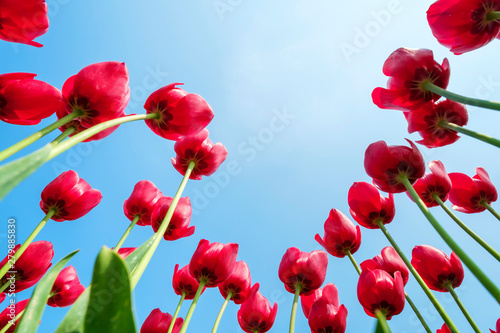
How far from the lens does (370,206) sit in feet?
4.27

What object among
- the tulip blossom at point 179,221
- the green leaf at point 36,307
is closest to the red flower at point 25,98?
the green leaf at point 36,307

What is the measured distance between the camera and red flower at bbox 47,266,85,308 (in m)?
1.30

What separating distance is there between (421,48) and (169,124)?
850 millimetres

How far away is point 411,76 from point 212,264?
958mm

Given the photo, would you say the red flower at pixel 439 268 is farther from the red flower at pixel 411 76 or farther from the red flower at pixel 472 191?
the red flower at pixel 411 76

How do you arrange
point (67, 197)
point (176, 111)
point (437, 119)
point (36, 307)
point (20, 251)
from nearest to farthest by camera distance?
point (36, 307), point (20, 251), point (176, 111), point (437, 119), point (67, 197)

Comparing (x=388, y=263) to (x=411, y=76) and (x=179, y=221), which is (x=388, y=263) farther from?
(x=179, y=221)

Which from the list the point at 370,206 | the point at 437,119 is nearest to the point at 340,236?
the point at 370,206

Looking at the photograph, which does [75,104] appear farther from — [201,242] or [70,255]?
[201,242]

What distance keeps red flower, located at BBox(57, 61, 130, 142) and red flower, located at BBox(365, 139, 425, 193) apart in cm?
85

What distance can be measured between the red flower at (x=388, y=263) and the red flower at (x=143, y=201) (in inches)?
37.4

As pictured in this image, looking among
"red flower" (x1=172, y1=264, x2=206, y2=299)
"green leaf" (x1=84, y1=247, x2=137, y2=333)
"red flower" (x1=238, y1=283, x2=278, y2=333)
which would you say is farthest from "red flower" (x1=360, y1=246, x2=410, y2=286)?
"green leaf" (x1=84, y1=247, x2=137, y2=333)

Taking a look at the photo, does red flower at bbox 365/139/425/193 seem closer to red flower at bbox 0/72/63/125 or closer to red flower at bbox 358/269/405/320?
red flower at bbox 358/269/405/320

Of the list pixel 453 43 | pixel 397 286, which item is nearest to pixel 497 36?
pixel 453 43
